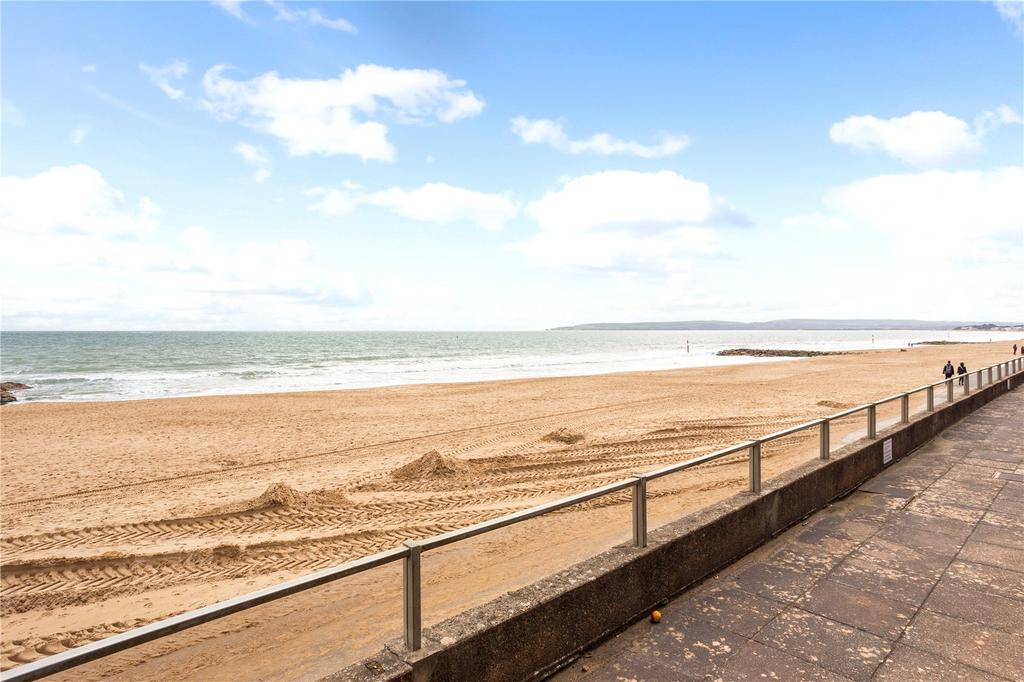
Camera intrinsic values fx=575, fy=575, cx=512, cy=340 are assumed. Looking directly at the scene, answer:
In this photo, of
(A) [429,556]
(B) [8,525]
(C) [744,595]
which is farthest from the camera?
(B) [8,525]

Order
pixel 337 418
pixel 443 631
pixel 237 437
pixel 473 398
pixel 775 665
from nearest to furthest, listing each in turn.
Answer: pixel 443 631 → pixel 775 665 → pixel 237 437 → pixel 337 418 → pixel 473 398

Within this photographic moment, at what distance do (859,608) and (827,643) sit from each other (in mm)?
653

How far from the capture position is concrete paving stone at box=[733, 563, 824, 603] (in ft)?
14.7

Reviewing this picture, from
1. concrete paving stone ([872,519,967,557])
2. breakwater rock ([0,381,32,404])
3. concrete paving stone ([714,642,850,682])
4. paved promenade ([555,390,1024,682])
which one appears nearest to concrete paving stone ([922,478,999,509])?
paved promenade ([555,390,1024,682])

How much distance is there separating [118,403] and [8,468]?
13.6 meters

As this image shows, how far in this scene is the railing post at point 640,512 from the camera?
4.26 m

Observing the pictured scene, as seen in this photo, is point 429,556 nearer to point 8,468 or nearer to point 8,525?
point 8,525

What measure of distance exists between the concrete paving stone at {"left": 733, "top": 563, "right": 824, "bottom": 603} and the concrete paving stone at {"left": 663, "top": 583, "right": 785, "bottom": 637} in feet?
0.35

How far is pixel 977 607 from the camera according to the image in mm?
4250

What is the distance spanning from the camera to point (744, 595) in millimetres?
4461

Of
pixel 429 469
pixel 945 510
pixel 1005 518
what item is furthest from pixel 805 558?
pixel 429 469

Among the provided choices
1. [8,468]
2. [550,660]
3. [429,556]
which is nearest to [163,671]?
[429,556]

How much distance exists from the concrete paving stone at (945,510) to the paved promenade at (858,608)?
1 centimetres

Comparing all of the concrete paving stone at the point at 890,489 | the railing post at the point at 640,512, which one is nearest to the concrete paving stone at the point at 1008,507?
the concrete paving stone at the point at 890,489
